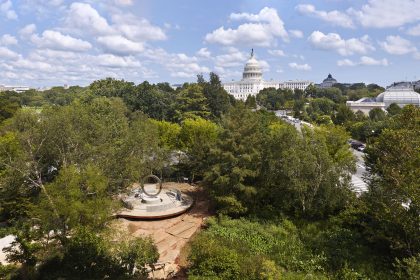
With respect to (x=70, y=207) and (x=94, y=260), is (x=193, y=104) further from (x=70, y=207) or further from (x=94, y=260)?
(x=94, y=260)

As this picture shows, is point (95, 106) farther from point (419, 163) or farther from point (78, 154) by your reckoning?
point (419, 163)

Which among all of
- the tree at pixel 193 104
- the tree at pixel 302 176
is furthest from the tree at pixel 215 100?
the tree at pixel 302 176

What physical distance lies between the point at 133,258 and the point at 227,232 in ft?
18.8

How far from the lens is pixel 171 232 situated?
55.8ft

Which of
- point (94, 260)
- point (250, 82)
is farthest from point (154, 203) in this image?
point (250, 82)

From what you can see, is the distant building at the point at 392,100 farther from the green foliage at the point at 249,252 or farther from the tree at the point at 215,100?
the green foliage at the point at 249,252

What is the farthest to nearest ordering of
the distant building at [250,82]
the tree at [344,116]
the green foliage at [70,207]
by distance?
the distant building at [250,82] < the tree at [344,116] < the green foliage at [70,207]

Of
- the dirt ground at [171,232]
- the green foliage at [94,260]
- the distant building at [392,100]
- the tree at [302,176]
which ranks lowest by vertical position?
the dirt ground at [171,232]

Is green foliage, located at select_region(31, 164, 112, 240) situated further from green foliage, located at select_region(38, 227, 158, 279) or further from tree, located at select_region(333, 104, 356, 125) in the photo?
tree, located at select_region(333, 104, 356, 125)

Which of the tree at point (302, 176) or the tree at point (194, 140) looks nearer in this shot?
the tree at point (302, 176)

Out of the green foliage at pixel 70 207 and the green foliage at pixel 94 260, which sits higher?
the green foliage at pixel 70 207

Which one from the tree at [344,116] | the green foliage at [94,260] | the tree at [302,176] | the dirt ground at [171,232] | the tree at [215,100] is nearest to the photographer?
the green foliage at [94,260]

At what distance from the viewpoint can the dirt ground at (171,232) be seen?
547 inches

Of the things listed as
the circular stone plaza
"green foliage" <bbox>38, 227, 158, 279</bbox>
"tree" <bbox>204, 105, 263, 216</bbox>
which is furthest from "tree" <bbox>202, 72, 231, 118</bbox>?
"green foliage" <bbox>38, 227, 158, 279</bbox>
